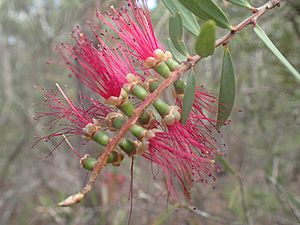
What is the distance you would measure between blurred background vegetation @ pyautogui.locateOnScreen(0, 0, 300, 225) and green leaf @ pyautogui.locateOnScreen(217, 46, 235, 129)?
41 cm

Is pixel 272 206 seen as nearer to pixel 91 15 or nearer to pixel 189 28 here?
pixel 91 15

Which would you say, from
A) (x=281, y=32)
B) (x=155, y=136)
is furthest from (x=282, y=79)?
(x=155, y=136)

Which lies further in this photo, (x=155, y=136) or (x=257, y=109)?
(x=257, y=109)

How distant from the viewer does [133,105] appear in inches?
39.4

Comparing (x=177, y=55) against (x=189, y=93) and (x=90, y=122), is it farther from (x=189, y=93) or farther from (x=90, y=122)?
(x=90, y=122)

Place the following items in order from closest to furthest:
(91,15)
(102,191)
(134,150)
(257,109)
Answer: (134,150) → (91,15) → (257,109) → (102,191)

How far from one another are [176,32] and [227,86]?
6.4 inches

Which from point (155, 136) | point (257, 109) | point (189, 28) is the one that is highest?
point (189, 28)

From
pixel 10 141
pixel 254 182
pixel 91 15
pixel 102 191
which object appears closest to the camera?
pixel 91 15

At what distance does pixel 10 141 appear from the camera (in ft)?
19.4

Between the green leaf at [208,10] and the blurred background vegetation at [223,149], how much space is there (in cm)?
50

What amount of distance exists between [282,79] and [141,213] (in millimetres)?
1862

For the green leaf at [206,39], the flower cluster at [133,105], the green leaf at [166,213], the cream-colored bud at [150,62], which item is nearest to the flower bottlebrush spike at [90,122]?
the flower cluster at [133,105]

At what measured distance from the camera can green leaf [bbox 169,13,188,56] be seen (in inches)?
38.9
